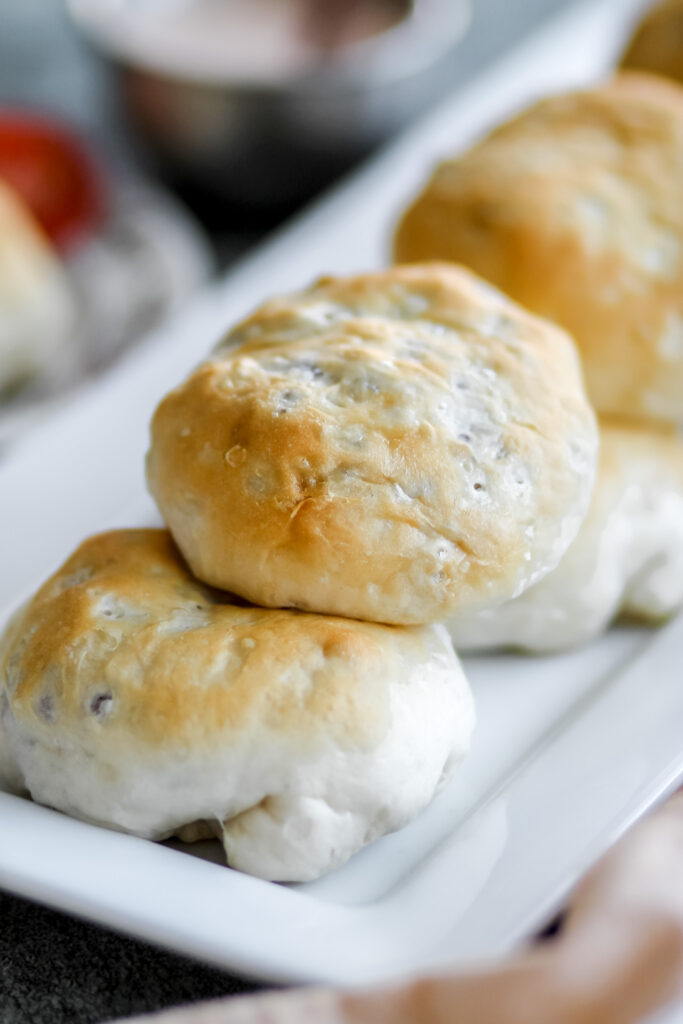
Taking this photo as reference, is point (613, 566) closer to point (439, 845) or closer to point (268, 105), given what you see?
point (439, 845)

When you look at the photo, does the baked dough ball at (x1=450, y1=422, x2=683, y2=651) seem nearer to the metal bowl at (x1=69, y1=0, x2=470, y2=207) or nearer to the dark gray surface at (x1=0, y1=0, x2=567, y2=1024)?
the dark gray surface at (x1=0, y1=0, x2=567, y2=1024)

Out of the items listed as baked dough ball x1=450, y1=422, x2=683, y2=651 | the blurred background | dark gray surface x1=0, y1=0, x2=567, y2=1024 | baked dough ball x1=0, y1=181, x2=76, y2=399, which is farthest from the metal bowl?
dark gray surface x1=0, y1=0, x2=567, y2=1024

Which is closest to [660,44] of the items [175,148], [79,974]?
[175,148]

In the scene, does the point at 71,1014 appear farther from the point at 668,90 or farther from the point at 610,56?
the point at 610,56

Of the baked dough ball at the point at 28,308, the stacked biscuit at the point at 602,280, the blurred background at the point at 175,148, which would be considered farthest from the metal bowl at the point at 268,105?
the stacked biscuit at the point at 602,280

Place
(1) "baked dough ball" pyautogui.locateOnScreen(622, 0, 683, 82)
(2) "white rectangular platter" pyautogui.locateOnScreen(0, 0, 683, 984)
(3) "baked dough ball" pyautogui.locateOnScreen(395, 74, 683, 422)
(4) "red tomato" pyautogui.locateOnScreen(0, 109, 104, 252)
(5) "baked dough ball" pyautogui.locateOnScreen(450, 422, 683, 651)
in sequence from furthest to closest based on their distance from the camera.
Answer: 1. (4) "red tomato" pyautogui.locateOnScreen(0, 109, 104, 252)
2. (1) "baked dough ball" pyautogui.locateOnScreen(622, 0, 683, 82)
3. (3) "baked dough ball" pyautogui.locateOnScreen(395, 74, 683, 422)
4. (5) "baked dough ball" pyautogui.locateOnScreen(450, 422, 683, 651)
5. (2) "white rectangular platter" pyautogui.locateOnScreen(0, 0, 683, 984)

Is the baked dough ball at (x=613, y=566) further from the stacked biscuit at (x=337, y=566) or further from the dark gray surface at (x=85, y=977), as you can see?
the dark gray surface at (x=85, y=977)

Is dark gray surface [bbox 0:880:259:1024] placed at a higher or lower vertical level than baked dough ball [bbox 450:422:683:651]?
lower
